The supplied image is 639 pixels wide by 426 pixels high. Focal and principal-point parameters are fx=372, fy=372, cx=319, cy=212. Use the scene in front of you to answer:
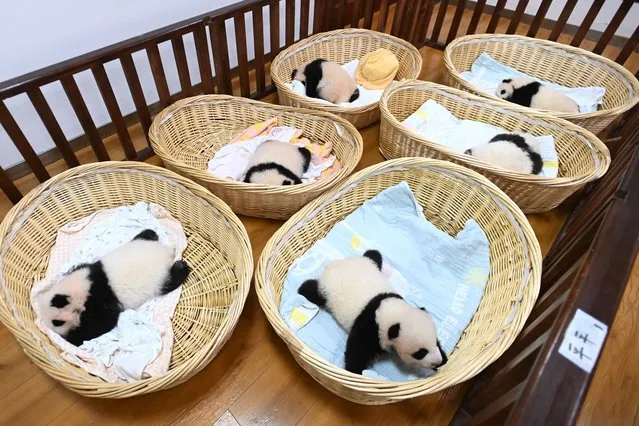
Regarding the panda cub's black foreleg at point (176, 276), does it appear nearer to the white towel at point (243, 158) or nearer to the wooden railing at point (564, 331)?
the white towel at point (243, 158)

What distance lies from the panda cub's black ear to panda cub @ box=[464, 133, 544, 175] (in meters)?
0.80

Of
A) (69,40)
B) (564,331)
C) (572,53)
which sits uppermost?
(564,331)

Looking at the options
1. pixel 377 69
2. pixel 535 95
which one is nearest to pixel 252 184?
pixel 377 69

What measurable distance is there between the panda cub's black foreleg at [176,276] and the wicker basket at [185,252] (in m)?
0.03

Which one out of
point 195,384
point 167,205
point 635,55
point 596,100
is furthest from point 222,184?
point 635,55

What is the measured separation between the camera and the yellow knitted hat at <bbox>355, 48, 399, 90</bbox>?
185 centimetres

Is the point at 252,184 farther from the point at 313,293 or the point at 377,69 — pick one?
the point at 377,69

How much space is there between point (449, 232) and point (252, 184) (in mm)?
724

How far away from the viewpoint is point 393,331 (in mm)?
938

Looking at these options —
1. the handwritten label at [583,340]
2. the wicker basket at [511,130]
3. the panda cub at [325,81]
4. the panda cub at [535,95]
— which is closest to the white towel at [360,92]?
the panda cub at [325,81]

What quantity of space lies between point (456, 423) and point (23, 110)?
1.72 meters

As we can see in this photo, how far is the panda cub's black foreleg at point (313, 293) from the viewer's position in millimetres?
1074

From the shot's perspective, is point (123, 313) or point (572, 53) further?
point (572, 53)

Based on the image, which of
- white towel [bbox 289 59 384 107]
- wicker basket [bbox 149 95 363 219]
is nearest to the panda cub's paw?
wicker basket [bbox 149 95 363 219]
